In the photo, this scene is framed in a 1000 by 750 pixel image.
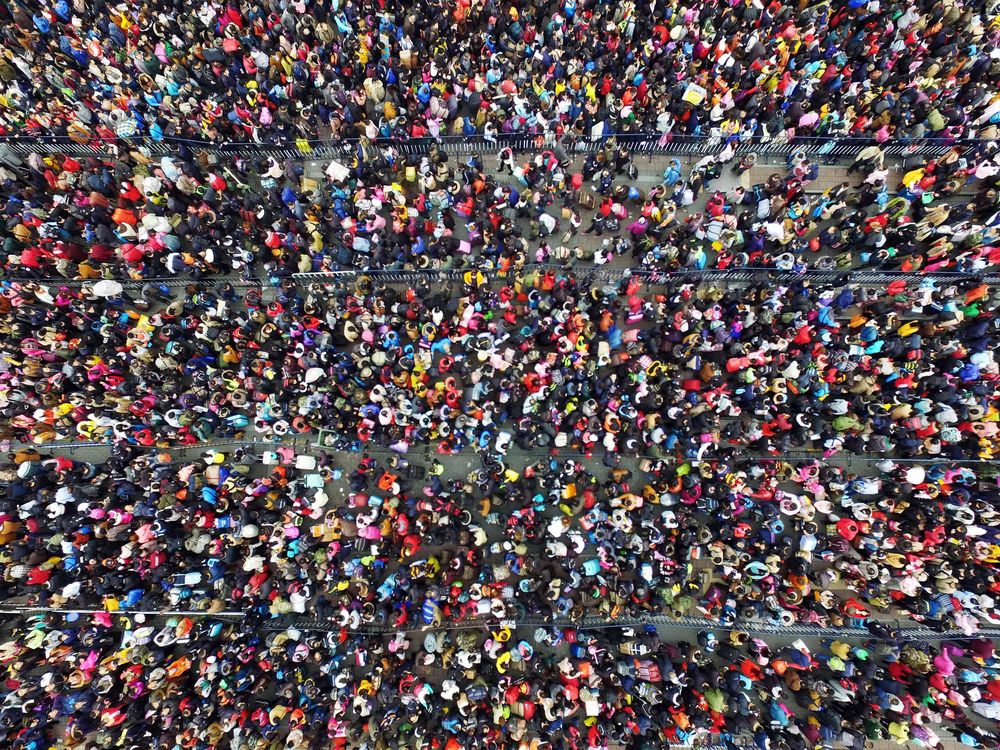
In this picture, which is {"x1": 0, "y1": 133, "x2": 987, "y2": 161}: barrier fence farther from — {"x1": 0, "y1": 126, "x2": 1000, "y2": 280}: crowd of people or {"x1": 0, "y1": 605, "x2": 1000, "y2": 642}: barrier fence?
{"x1": 0, "y1": 605, "x2": 1000, "y2": 642}: barrier fence

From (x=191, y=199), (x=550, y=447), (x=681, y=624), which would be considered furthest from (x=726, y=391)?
(x=191, y=199)

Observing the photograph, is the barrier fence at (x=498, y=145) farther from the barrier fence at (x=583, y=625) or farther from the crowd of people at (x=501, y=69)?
the barrier fence at (x=583, y=625)

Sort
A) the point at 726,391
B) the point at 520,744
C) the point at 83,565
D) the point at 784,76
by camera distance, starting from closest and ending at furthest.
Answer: the point at 520,744 < the point at 83,565 < the point at 726,391 < the point at 784,76

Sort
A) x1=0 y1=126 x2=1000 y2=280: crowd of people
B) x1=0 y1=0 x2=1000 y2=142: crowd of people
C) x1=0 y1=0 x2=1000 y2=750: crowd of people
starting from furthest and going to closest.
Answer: x1=0 y1=0 x2=1000 y2=142: crowd of people → x1=0 y1=126 x2=1000 y2=280: crowd of people → x1=0 y1=0 x2=1000 y2=750: crowd of people

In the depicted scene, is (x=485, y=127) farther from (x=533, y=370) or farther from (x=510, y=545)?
(x=510, y=545)

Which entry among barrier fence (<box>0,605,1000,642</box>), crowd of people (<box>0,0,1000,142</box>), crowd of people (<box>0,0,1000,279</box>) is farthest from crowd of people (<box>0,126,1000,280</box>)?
barrier fence (<box>0,605,1000,642</box>)

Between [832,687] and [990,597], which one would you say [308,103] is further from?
[990,597]
